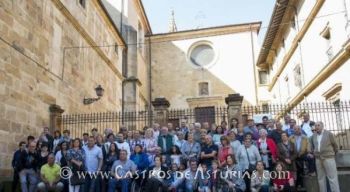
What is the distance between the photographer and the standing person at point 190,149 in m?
9.23

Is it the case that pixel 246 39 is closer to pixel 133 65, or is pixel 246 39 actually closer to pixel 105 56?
pixel 133 65

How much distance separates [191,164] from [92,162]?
2.46 metres

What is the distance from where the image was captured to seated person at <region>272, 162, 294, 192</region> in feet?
27.6

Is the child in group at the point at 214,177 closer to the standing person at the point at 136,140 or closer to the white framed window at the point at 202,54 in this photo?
the standing person at the point at 136,140

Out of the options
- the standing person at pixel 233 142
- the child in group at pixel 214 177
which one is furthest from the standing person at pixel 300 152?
the child in group at pixel 214 177

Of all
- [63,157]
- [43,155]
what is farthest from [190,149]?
[43,155]

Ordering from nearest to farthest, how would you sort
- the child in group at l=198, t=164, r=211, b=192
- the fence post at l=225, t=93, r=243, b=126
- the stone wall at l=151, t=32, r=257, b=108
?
the child in group at l=198, t=164, r=211, b=192
the fence post at l=225, t=93, r=243, b=126
the stone wall at l=151, t=32, r=257, b=108

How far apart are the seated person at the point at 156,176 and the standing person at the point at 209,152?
992 mm

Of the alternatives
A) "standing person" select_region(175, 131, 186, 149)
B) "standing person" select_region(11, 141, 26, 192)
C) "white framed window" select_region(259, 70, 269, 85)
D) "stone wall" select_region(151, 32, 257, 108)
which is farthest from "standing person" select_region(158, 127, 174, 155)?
"white framed window" select_region(259, 70, 269, 85)

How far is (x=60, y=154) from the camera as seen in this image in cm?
948

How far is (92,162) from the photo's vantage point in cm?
916

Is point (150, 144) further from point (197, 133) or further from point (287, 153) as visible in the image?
point (287, 153)

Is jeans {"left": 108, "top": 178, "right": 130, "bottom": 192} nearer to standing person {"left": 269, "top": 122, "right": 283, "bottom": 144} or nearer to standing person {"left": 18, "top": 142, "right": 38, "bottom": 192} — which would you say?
standing person {"left": 18, "top": 142, "right": 38, "bottom": 192}

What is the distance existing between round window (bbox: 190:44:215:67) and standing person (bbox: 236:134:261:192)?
2279cm
